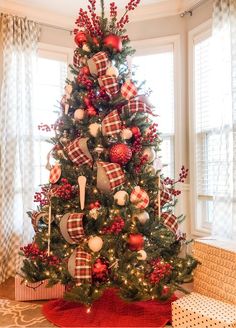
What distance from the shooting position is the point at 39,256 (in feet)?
7.24

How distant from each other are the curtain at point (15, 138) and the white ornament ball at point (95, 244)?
1.30 m

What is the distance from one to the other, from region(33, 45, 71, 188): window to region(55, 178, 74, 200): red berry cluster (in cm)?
122

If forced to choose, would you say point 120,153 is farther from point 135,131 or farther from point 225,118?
point 225,118

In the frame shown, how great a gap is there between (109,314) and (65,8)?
2.96m

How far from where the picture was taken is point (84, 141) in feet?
7.07

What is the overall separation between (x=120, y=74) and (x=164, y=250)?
1326 mm

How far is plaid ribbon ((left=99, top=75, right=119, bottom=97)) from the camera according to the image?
2.21m

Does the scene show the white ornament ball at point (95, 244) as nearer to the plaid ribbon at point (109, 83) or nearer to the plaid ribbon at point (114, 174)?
the plaid ribbon at point (114, 174)

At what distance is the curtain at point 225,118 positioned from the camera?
8.42ft

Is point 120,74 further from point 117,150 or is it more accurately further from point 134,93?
point 117,150

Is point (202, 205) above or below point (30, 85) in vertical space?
below

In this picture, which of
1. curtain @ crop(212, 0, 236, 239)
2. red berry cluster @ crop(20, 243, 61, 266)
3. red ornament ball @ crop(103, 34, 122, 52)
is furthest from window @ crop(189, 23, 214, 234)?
red berry cluster @ crop(20, 243, 61, 266)

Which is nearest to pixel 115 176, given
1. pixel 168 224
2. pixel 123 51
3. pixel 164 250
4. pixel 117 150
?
pixel 117 150

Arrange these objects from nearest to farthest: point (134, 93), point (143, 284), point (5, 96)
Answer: point (143, 284) < point (134, 93) < point (5, 96)
